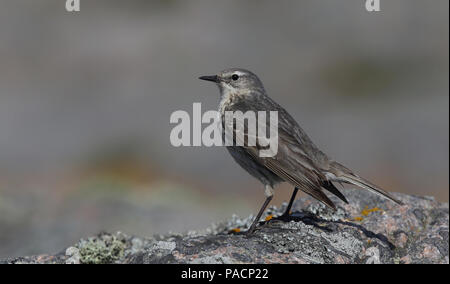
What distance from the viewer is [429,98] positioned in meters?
31.7

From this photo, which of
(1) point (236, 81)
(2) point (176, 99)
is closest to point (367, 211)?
(1) point (236, 81)

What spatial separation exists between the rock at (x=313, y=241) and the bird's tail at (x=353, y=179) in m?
0.73

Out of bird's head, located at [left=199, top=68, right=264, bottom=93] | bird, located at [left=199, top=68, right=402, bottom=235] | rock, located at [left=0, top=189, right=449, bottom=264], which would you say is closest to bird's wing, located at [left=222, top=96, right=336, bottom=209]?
bird, located at [left=199, top=68, right=402, bottom=235]

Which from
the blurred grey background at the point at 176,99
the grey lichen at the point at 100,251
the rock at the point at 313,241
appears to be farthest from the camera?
the blurred grey background at the point at 176,99

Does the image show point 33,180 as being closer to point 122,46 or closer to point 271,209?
point 271,209

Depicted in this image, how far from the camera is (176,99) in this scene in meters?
32.3

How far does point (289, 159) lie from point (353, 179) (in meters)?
0.95

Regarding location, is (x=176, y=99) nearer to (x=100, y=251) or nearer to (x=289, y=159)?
(x=100, y=251)

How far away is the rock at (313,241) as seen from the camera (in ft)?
25.7

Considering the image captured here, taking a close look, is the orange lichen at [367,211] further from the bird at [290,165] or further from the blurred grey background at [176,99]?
the blurred grey background at [176,99]

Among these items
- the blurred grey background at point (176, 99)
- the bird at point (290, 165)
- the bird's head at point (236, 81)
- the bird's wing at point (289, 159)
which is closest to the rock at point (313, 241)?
the bird at point (290, 165)

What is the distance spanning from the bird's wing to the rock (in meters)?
0.66
